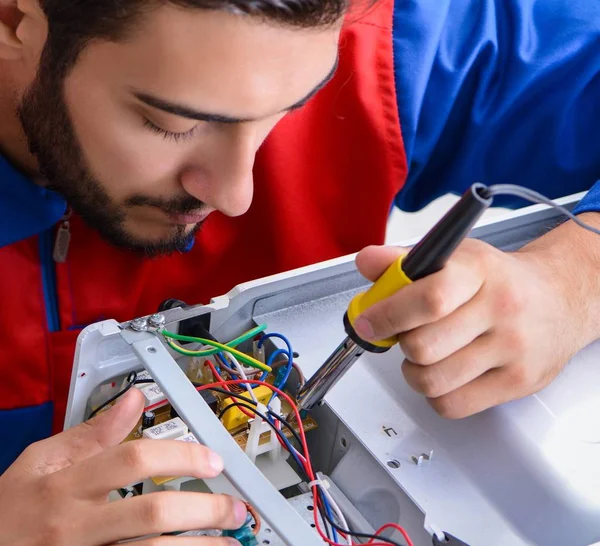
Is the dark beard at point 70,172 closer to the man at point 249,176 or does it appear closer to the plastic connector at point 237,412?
the man at point 249,176

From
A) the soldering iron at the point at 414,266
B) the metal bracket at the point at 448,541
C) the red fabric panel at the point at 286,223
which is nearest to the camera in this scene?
the soldering iron at the point at 414,266

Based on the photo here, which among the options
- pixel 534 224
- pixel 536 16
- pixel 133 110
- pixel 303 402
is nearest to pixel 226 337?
pixel 303 402

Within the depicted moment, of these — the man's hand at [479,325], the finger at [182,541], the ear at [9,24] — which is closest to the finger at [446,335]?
the man's hand at [479,325]

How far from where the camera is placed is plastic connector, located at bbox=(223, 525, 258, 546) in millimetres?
586

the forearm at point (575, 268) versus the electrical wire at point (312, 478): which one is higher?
the forearm at point (575, 268)

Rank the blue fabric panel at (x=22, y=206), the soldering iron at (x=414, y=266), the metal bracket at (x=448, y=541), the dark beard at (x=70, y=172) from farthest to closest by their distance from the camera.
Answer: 1. the blue fabric panel at (x=22, y=206)
2. the dark beard at (x=70, y=172)
3. the metal bracket at (x=448, y=541)
4. the soldering iron at (x=414, y=266)

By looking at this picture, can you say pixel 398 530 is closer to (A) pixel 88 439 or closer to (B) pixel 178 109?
(A) pixel 88 439

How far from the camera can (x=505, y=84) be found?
101 cm

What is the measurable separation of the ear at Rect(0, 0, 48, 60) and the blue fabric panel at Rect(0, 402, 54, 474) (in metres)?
0.46

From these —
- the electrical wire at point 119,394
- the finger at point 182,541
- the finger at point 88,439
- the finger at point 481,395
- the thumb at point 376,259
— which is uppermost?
the thumb at point 376,259

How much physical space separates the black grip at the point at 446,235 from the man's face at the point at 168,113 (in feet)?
0.56

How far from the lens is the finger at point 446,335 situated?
63cm

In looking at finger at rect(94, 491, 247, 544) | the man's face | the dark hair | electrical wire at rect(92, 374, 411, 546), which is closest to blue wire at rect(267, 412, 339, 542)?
electrical wire at rect(92, 374, 411, 546)

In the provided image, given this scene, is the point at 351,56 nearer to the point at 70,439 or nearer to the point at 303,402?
the point at 303,402
